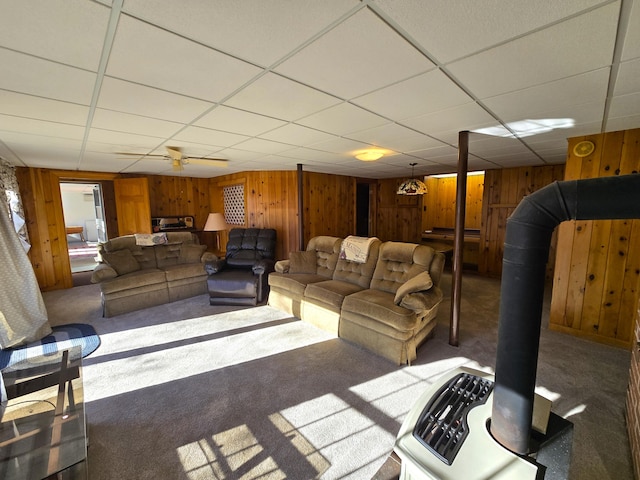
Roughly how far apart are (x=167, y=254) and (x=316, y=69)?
4166mm

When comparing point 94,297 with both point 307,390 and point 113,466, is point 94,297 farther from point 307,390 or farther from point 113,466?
point 307,390

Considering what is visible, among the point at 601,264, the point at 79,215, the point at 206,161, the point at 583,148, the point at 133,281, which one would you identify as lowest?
the point at 133,281

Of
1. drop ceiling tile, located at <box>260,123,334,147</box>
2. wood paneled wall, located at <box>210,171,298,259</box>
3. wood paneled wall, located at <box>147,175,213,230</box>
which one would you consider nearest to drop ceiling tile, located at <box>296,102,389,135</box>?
drop ceiling tile, located at <box>260,123,334,147</box>

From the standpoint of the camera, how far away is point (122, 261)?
→ 13.0 ft

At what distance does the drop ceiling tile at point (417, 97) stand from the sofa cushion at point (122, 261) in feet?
12.8

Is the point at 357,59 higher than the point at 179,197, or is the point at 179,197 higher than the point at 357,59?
the point at 357,59

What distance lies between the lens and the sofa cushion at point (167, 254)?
446cm

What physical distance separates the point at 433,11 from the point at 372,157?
2665mm

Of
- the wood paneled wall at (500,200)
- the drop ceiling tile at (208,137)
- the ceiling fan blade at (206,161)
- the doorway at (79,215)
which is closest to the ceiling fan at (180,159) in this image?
the ceiling fan blade at (206,161)

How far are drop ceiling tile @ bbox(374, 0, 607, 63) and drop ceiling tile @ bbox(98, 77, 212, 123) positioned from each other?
56.1 inches

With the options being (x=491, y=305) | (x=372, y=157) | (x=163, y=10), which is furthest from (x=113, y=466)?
(x=491, y=305)

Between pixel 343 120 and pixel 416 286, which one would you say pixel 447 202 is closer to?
pixel 416 286

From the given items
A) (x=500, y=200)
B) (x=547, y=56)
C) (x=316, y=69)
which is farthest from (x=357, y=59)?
(x=500, y=200)

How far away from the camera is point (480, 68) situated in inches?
56.4
